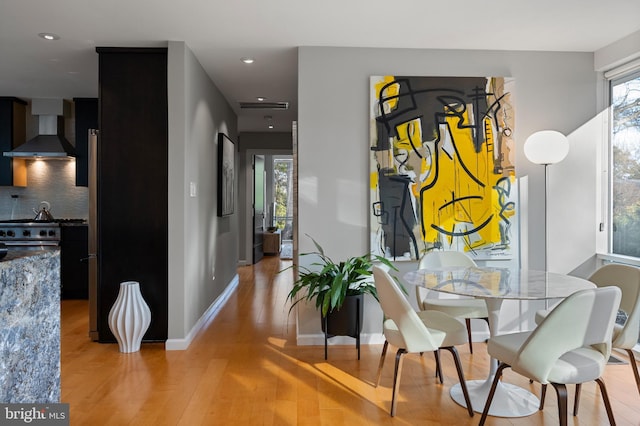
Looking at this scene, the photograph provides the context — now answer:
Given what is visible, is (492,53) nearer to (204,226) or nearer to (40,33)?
(204,226)

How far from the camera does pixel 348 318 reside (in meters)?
3.52

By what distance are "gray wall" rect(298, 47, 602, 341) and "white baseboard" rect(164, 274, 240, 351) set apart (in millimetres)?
939

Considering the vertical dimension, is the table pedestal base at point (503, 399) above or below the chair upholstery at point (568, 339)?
below

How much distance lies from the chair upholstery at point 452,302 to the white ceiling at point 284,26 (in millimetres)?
1736

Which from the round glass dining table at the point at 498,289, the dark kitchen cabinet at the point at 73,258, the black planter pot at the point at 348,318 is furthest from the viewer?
the dark kitchen cabinet at the point at 73,258

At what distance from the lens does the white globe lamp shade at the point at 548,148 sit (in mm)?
3680

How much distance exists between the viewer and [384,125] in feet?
12.9

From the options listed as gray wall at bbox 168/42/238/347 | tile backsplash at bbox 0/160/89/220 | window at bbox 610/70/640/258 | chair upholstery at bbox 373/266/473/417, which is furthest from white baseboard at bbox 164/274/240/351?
window at bbox 610/70/640/258

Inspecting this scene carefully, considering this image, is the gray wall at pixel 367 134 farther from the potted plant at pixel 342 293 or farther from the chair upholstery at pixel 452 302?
the chair upholstery at pixel 452 302

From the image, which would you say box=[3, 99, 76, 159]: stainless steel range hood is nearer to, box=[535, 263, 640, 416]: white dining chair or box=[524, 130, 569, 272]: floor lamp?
box=[524, 130, 569, 272]: floor lamp

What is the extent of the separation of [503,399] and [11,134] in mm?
6164

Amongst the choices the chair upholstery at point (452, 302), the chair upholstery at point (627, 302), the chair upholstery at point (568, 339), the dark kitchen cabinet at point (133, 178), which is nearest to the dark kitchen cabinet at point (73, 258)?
the dark kitchen cabinet at point (133, 178)

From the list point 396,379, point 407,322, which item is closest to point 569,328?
point 407,322

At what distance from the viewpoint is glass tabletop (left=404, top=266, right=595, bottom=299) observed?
2.33 m
